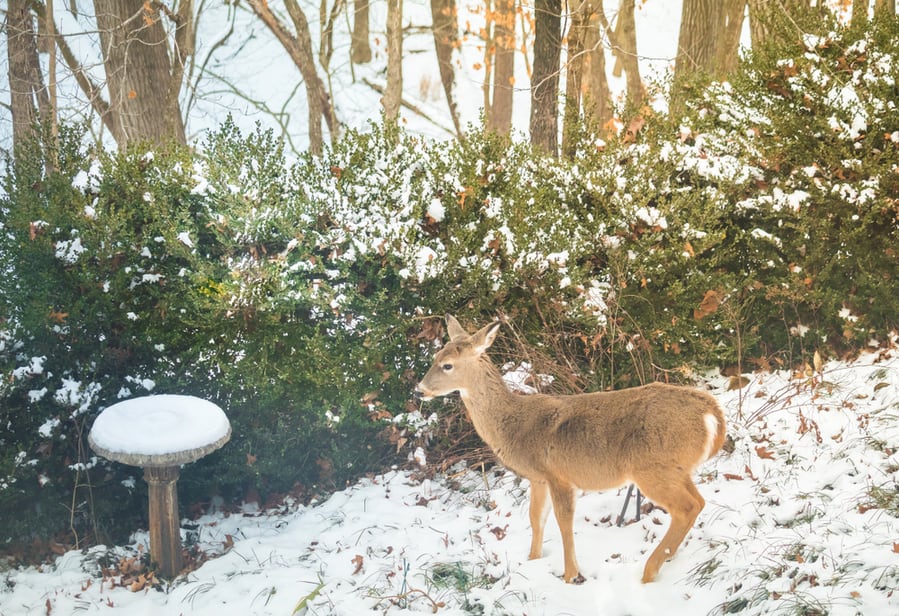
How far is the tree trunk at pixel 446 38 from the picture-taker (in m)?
18.8

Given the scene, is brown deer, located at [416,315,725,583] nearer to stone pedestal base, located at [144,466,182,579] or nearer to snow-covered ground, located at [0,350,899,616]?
snow-covered ground, located at [0,350,899,616]

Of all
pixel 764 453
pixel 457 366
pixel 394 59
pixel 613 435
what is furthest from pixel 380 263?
pixel 394 59

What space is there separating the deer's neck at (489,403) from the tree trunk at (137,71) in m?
7.74

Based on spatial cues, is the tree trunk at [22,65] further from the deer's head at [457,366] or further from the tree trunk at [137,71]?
the deer's head at [457,366]

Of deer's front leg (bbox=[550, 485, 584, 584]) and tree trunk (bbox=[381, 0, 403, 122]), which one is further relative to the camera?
tree trunk (bbox=[381, 0, 403, 122])

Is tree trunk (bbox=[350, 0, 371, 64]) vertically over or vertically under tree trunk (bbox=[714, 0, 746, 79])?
over

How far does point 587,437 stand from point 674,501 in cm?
57

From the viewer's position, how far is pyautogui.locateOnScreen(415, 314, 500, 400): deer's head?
4930mm

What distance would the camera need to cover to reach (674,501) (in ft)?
14.1

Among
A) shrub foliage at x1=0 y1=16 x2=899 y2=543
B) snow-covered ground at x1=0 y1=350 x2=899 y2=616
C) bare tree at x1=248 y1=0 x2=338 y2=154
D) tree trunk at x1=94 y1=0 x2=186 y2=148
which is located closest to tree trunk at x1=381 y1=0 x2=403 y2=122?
bare tree at x1=248 y1=0 x2=338 y2=154

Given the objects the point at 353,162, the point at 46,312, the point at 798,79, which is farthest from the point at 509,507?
the point at 798,79

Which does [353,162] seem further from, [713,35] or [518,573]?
[713,35]

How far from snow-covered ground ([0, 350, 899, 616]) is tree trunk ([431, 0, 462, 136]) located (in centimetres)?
1366

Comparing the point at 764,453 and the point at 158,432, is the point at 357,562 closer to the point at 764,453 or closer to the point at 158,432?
the point at 158,432
